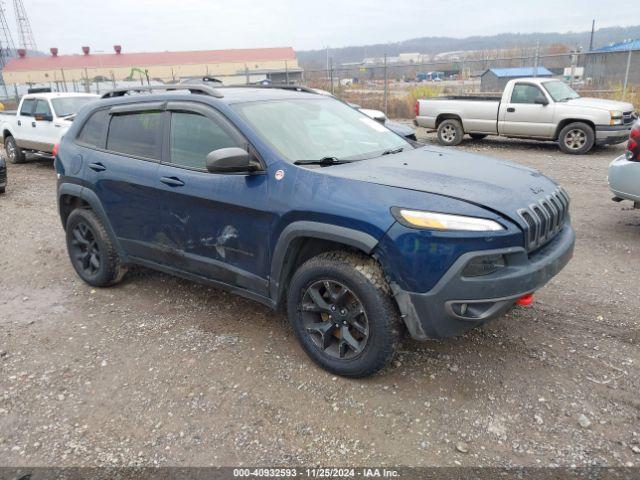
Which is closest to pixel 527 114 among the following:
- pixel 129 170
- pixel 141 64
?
pixel 129 170

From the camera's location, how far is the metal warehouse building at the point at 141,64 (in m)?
54.2

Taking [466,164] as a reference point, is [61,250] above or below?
below

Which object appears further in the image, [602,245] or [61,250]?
[61,250]

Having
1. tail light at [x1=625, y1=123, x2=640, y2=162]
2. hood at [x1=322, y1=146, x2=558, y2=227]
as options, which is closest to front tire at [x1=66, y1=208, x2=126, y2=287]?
hood at [x1=322, y1=146, x2=558, y2=227]

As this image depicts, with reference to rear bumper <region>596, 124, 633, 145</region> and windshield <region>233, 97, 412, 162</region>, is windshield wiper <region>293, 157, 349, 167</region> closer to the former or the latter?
windshield <region>233, 97, 412, 162</region>

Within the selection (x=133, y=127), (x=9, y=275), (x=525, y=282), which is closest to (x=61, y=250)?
(x=9, y=275)

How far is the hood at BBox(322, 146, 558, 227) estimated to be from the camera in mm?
2928

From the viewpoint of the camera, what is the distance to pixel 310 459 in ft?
8.63

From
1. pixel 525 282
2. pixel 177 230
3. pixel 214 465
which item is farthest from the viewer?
pixel 177 230

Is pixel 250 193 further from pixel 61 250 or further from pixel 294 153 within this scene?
pixel 61 250

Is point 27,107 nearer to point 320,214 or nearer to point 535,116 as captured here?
point 320,214

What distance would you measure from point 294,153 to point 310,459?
6.21 feet

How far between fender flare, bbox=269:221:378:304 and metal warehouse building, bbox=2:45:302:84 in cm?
5270

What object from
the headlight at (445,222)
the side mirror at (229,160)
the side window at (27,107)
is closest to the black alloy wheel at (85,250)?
the side mirror at (229,160)
